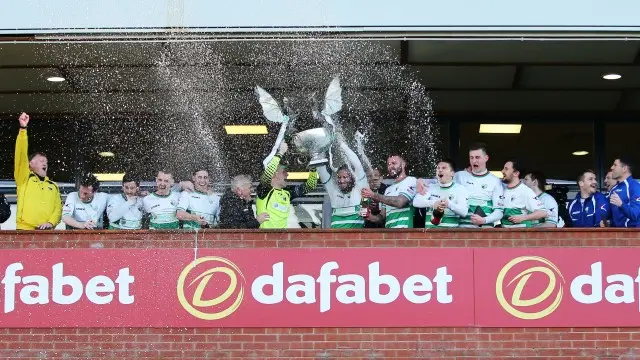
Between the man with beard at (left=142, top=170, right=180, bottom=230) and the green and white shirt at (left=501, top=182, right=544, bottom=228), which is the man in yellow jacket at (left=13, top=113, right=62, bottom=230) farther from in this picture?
the green and white shirt at (left=501, top=182, right=544, bottom=228)

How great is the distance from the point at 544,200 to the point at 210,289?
4.05 meters

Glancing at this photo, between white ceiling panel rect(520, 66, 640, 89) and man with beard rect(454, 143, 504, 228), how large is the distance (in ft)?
15.2

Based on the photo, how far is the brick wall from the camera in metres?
11.3

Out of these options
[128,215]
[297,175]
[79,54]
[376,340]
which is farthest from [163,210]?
[297,175]

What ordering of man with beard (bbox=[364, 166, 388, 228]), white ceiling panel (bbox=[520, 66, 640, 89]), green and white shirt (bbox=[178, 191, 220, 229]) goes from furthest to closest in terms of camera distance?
1. white ceiling panel (bbox=[520, 66, 640, 89])
2. green and white shirt (bbox=[178, 191, 220, 229])
3. man with beard (bbox=[364, 166, 388, 228])

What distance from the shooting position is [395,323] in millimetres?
11391

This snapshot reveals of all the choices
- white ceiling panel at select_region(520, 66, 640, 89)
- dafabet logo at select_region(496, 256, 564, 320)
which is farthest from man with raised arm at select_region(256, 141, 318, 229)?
white ceiling panel at select_region(520, 66, 640, 89)

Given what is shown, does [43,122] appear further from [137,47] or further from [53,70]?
[137,47]

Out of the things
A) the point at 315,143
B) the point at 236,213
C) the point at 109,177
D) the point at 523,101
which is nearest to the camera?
the point at 236,213

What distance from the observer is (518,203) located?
39.3 ft

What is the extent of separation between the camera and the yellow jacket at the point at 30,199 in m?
12.5

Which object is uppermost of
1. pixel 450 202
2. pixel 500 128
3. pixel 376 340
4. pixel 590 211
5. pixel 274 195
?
pixel 500 128

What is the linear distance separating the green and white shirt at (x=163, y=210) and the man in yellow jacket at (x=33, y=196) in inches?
41.3

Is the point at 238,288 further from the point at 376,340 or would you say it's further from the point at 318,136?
the point at 318,136
